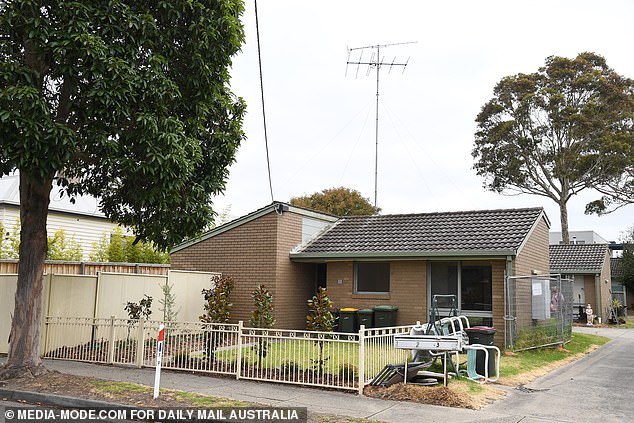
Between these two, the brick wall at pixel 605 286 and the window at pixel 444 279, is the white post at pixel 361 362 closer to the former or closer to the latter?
the window at pixel 444 279

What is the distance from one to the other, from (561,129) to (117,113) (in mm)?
32538

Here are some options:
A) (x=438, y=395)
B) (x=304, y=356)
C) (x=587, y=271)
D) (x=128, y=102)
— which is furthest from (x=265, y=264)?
(x=587, y=271)

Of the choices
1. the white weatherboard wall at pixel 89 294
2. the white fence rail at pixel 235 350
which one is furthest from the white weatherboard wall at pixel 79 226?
the white fence rail at pixel 235 350

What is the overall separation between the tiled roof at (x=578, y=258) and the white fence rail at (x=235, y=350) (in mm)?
22253

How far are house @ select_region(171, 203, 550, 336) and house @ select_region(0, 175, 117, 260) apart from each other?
825cm

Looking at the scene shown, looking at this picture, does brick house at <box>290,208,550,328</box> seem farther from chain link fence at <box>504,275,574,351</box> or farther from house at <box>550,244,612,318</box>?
house at <box>550,244,612,318</box>

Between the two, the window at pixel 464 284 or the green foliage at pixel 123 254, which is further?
the green foliage at pixel 123 254

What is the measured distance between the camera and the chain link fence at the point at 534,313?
604 inches

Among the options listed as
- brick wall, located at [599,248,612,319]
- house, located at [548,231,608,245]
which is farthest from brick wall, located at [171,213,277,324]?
house, located at [548,231,608,245]

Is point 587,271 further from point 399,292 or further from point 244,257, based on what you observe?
point 244,257

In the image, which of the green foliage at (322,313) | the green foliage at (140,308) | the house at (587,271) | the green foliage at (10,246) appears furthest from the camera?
the house at (587,271)

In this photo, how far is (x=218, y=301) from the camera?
1697 centimetres

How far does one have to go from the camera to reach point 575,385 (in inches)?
450

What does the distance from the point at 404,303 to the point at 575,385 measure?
21.1ft
